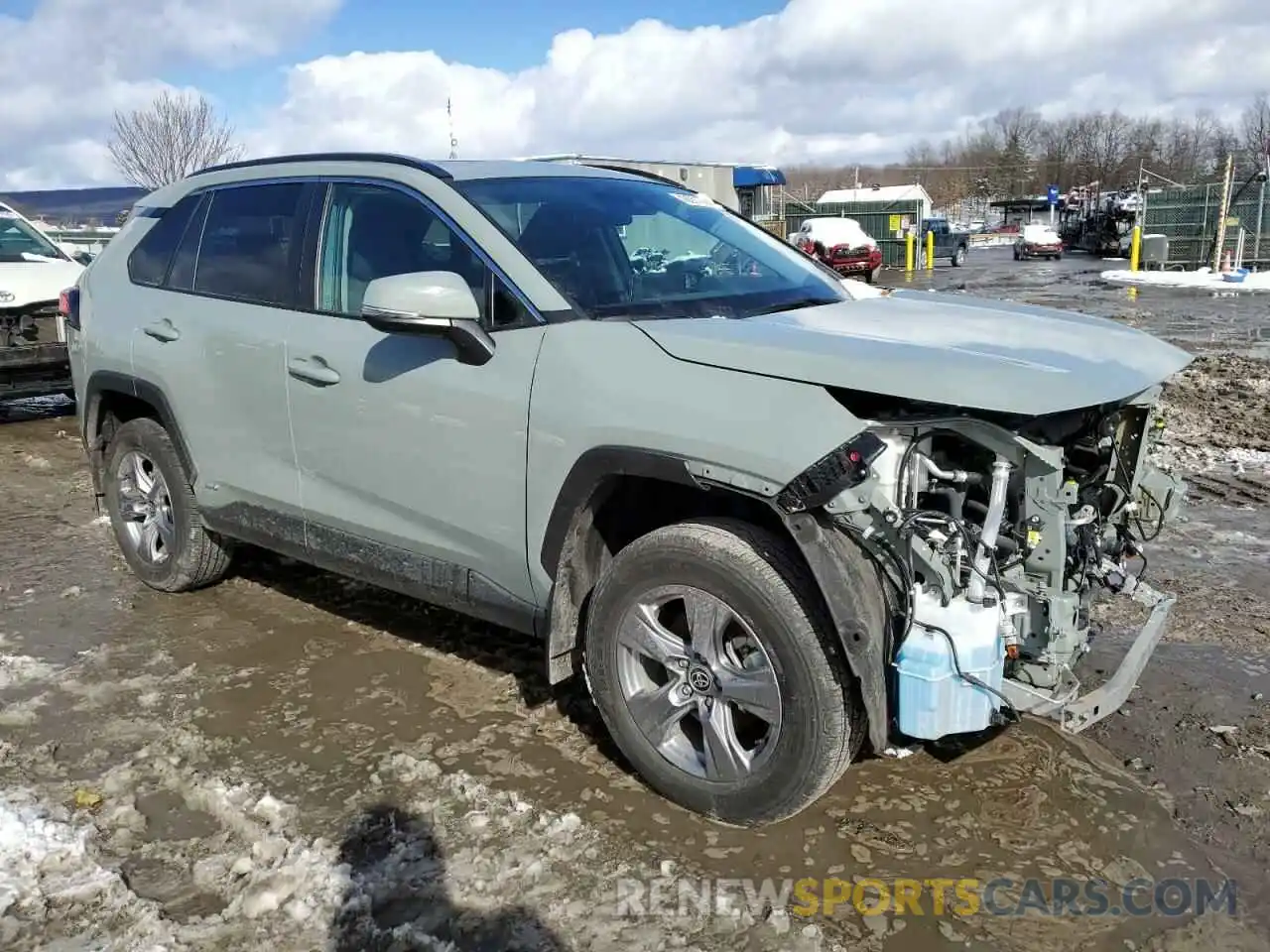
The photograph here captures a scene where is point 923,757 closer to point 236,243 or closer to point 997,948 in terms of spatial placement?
point 997,948

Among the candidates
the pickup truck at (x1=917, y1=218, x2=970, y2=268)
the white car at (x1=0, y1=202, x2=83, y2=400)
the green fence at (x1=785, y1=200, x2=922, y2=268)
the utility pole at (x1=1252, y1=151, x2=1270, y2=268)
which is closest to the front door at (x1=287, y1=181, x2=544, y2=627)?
the white car at (x1=0, y1=202, x2=83, y2=400)

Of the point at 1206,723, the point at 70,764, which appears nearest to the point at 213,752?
the point at 70,764

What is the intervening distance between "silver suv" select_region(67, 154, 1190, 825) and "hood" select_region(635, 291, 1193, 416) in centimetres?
1

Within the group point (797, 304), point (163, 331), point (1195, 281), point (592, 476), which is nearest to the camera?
point (592, 476)

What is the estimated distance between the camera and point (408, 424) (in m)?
3.56

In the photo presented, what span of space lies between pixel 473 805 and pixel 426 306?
5.01 ft

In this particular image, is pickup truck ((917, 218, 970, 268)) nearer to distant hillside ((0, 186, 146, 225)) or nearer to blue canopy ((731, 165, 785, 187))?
blue canopy ((731, 165, 785, 187))

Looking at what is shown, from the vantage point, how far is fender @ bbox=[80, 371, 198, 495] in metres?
4.63

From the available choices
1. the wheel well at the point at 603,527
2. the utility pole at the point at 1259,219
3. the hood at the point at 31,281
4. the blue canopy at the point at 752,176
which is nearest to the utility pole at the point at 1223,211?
the utility pole at the point at 1259,219

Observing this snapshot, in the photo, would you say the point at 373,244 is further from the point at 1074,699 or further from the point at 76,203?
the point at 76,203

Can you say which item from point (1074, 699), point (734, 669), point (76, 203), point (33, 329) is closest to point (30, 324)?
point (33, 329)

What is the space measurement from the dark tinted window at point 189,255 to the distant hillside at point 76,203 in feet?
73.1

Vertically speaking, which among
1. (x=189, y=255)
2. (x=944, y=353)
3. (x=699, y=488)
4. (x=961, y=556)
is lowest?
(x=961, y=556)

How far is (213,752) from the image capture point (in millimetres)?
3613
